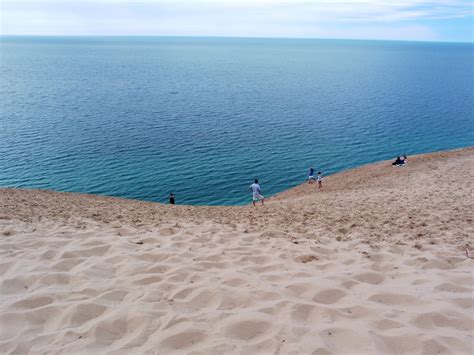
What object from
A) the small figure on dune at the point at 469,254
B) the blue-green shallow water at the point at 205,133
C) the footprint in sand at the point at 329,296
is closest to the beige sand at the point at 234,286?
the footprint in sand at the point at 329,296

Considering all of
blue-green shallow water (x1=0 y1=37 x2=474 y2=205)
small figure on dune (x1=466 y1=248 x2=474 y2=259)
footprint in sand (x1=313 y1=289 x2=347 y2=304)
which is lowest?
blue-green shallow water (x1=0 y1=37 x2=474 y2=205)

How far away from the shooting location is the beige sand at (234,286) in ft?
19.0

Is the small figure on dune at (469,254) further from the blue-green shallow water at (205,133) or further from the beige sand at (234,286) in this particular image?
the blue-green shallow water at (205,133)

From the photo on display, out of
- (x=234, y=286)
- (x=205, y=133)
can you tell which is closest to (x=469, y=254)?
(x=234, y=286)

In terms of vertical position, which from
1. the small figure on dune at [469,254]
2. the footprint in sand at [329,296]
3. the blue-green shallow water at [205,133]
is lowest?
the blue-green shallow water at [205,133]

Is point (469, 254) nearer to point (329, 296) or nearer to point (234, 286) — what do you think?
point (329, 296)

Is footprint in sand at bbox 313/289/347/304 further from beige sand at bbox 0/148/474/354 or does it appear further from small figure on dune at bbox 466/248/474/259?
small figure on dune at bbox 466/248/474/259

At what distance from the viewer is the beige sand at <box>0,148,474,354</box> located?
5.79 metres

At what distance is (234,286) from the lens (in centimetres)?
759

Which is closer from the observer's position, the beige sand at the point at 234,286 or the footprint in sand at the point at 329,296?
the beige sand at the point at 234,286

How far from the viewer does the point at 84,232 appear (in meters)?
11.0

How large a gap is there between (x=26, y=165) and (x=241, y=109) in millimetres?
41041

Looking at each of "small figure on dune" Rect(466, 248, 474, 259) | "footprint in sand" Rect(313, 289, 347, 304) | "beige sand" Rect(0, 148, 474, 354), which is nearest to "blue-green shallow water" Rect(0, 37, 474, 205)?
"beige sand" Rect(0, 148, 474, 354)

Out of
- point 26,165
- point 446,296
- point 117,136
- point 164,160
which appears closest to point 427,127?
point 164,160
